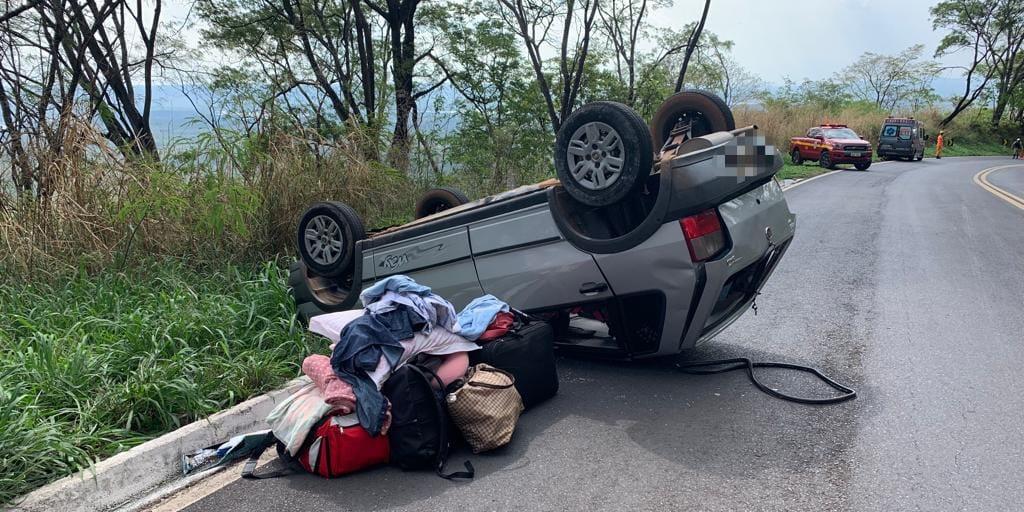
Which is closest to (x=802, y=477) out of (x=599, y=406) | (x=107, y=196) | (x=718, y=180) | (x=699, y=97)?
(x=599, y=406)

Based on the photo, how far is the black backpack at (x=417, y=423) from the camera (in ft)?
11.6

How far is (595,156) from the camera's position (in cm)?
440

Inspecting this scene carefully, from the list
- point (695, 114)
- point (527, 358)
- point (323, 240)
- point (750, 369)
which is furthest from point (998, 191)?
point (323, 240)

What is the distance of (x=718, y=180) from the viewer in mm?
4188

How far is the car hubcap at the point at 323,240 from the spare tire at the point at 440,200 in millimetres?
1252

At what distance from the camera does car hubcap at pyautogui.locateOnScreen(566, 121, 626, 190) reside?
14.1 ft

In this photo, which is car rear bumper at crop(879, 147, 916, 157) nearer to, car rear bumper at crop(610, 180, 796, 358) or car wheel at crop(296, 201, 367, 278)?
car rear bumper at crop(610, 180, 796, 358)

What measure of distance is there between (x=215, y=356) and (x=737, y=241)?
12.0ft

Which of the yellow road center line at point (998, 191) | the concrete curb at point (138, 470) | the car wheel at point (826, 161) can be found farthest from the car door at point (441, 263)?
the car wheel at point (826, 161)

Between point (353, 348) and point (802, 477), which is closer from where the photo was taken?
point (802, 477)

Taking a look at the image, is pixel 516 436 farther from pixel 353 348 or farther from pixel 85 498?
pixel 85 498

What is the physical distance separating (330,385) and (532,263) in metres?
1.67

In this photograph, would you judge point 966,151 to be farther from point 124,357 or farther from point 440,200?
point 124,357

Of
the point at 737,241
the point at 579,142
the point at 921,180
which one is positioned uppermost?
the point at 579,142
